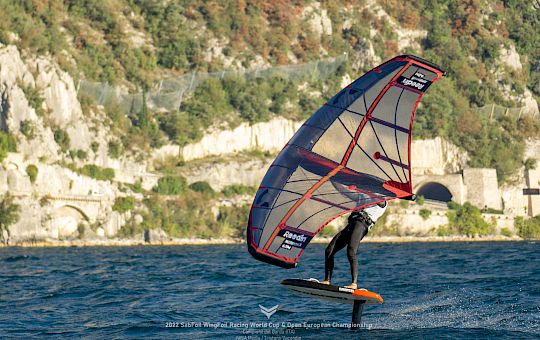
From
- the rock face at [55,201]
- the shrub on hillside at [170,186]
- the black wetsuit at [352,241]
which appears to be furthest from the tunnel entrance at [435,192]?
the black wetsuit at [352,241]

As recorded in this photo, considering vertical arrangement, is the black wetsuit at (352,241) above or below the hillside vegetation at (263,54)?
below

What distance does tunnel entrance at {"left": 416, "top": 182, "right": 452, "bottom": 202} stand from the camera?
114 meters

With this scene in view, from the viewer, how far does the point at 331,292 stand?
19.8 m

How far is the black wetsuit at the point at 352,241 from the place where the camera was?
2008 cm

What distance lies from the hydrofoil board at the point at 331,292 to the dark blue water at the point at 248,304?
2.67 feet

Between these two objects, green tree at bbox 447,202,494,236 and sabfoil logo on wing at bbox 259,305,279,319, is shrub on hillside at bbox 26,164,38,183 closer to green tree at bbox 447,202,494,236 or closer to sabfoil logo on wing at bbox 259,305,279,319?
green tree at bbox 447,202,494,236

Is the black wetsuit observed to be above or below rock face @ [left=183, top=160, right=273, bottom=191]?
below

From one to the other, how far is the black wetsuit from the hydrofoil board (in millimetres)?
340

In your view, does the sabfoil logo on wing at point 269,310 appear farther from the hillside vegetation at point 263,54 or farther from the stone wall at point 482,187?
the stone wall at point 482,187

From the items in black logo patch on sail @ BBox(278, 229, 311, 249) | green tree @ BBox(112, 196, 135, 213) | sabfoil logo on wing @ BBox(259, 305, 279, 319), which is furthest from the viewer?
green tree @ BBox(112, 196, 135, 213)

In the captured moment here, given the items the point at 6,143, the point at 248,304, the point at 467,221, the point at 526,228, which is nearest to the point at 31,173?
the point at 6,143

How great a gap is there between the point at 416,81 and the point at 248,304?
29.1ft

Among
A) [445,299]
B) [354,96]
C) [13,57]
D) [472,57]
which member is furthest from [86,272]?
[472,57]

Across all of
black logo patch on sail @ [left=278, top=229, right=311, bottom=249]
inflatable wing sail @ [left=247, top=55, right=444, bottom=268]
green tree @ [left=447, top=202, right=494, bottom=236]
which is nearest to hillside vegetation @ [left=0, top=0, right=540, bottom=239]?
green tree @ [left=447, top=202, right=494, bottom=236]
